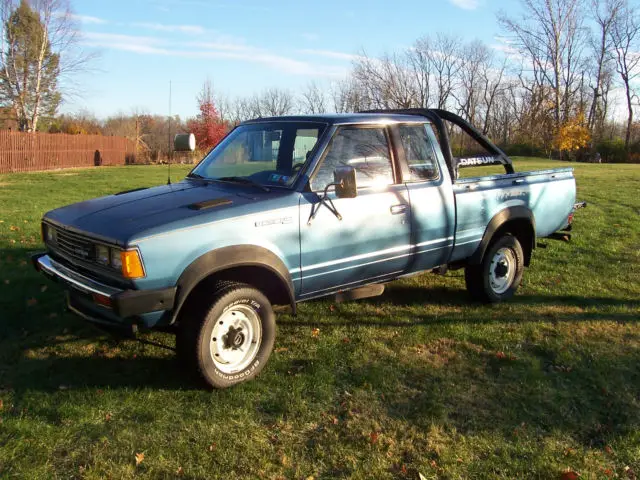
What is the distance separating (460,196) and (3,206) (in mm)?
10395

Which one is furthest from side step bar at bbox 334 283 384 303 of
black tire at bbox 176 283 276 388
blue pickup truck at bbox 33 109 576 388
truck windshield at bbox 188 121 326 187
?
truck windshield at bbox 188 121 326 187

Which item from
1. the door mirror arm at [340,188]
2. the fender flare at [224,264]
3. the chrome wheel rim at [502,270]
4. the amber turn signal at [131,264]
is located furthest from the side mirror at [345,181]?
the chrome wheel rim at [502,270]

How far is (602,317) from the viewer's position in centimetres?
540

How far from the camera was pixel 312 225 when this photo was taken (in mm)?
4145

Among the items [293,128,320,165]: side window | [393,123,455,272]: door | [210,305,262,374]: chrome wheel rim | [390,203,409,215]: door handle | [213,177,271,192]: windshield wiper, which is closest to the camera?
[210,305,262,374]: chrome wheel rim

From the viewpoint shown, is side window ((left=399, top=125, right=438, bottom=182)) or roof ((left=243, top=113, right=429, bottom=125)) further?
side window ((left=399, top=125, right=438, bottom=182))

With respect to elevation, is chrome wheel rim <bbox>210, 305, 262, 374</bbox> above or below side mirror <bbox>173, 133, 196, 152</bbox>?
below

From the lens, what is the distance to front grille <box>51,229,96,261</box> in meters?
3.74

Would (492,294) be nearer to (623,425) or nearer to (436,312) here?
(436,312)

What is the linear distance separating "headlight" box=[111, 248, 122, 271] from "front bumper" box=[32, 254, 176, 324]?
15 cm

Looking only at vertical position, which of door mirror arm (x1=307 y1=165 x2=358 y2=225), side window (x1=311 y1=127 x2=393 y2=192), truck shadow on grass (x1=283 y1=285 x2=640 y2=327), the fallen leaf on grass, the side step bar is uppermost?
side window (x1=311 y1=127 x2=393 y2=192)

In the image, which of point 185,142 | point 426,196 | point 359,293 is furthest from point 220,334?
point 426,196

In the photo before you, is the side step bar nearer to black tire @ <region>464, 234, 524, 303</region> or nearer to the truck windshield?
the truck windshield

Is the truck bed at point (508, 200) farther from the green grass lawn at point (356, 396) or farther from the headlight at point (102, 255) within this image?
the headlight at point (102, 255)
